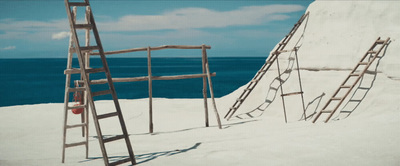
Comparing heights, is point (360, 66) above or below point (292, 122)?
above

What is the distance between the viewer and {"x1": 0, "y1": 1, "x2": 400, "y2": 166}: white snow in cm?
556

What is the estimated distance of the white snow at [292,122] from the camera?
5.56 metres

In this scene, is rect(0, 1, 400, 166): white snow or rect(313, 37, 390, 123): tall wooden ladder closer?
rect(0, 1, 400, 166): white snow

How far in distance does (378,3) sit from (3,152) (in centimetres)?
1082

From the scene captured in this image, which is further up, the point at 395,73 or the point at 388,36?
the point at 388,36

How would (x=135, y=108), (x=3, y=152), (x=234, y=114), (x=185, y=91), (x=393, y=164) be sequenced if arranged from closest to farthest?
1. (x=393, y=164)
2. (x=3, y=152)
3. (x=234, y=114)
4. (x=135, y=108)
5. (x=185, y=91)

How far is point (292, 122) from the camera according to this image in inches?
364

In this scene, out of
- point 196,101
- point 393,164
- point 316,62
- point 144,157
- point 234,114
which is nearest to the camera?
point 393,164

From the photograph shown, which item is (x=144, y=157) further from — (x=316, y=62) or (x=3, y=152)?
(x=316, y=62)

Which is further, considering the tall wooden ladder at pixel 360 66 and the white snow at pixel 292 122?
the tall wooden ladder at pixel 360 66

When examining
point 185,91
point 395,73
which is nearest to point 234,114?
point 395,73

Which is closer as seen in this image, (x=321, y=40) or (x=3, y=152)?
(x=3, y=152)

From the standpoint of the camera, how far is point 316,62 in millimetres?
10977

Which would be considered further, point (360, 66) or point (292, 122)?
point (360, 66)
